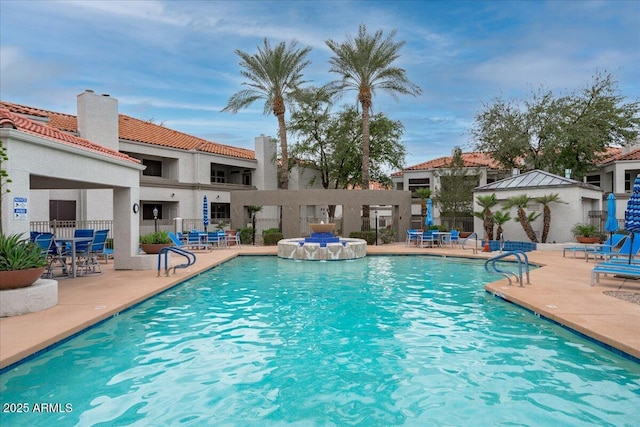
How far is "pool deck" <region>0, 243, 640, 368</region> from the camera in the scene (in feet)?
19.7

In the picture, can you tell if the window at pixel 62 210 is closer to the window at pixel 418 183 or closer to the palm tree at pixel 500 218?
the palm tree at pixel 500 218

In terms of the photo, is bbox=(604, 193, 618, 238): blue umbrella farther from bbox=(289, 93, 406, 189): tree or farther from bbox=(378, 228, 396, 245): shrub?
bbox=(289, 93, 406, 189): tree

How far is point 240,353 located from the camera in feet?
20.7

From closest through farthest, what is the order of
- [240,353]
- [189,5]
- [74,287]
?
1. [240,353]
2. [74,287]
3. [189,5]

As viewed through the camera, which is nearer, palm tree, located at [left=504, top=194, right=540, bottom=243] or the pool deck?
the pool deck

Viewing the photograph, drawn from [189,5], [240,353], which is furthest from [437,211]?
[240,353]

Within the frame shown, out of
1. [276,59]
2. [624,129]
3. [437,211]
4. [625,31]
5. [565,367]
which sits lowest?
[565,367]

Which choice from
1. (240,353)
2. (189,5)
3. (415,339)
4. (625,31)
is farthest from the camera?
(625,31)

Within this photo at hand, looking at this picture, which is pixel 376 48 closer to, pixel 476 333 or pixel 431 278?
pixel 431 278

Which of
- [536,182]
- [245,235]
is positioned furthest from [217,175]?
[536,182]

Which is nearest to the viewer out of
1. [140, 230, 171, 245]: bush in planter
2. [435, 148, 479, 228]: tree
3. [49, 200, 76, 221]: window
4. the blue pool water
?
A: the blue pool water

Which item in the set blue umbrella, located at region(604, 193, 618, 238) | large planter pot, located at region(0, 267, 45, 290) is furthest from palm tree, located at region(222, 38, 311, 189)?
large planter pot, located at region(0, 267, 45, 290)

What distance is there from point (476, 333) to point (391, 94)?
75.3 feet

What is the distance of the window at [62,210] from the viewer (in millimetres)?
22141
